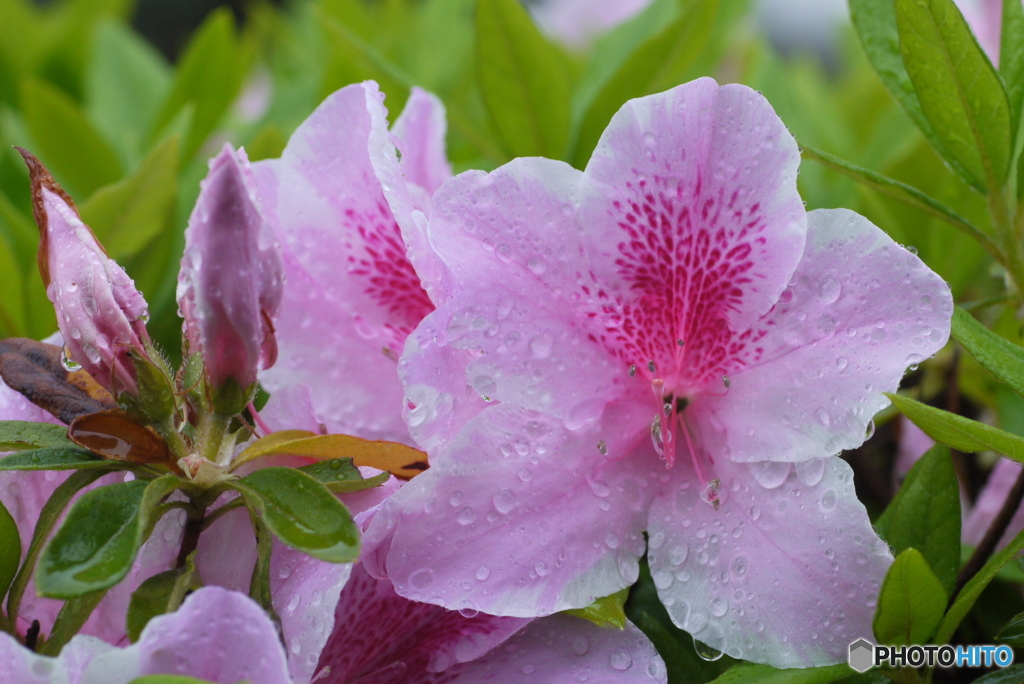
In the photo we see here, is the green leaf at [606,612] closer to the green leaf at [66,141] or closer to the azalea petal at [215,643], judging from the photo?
the azalea petal at [215,643]

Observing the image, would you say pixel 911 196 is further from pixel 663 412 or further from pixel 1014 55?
pixel 663 412

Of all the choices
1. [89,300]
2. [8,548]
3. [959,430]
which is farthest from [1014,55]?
[8,548]

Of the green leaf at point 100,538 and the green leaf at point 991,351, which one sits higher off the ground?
the green leaf at point 991,351

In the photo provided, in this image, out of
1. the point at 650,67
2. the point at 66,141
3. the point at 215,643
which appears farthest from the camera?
the point at 66,141

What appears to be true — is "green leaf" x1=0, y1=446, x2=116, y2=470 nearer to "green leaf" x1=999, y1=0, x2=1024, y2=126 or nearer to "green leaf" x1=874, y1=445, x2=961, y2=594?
"green leaf" x1=874, y1=445, x2=961, y2=594

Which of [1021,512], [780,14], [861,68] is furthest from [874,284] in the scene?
[780,14]

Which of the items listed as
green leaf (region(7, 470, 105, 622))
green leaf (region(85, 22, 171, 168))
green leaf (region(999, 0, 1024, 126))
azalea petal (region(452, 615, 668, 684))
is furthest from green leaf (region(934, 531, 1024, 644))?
green leaf (region(85, 22, 171, 168))

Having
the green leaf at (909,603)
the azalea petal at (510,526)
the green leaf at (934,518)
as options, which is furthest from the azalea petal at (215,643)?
the green leaf at (934,518)
